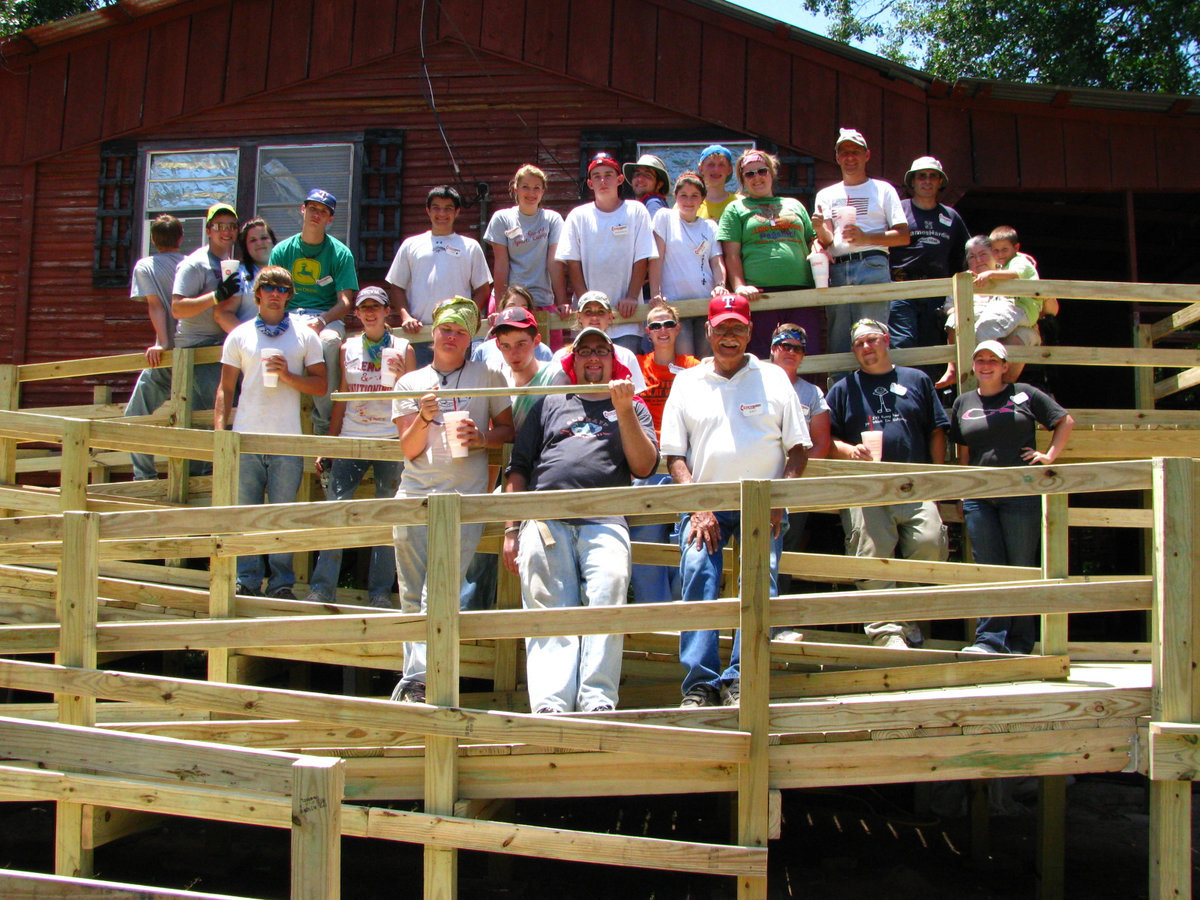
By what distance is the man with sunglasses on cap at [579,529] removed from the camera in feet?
15.0

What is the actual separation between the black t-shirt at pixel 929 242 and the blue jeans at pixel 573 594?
3.84 metres

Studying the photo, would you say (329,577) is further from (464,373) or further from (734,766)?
(734,766)

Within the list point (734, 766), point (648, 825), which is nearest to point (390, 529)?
point (734, 766)

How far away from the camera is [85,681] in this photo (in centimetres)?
440

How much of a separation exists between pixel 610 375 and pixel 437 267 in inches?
107

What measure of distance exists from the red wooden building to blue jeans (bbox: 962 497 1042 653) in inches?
184

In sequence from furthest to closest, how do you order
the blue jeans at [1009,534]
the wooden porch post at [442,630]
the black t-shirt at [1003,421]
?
the black t-shirt at [1003,421]
the blue jeans at [1009,534]
the wooden porch post at [442,630]

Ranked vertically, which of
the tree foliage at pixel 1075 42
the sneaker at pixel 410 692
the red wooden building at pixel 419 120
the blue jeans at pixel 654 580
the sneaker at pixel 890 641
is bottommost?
the sneaker at pixel 410 692

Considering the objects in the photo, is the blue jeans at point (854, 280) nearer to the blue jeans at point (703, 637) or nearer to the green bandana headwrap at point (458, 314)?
the green bandana headwrap at point (458, 314)

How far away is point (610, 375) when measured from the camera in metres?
5.20

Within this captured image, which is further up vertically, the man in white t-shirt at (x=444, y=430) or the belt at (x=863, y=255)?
the belt at (x=863, y=255)

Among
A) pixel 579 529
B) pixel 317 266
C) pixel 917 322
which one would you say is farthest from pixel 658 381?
pixel 317 266

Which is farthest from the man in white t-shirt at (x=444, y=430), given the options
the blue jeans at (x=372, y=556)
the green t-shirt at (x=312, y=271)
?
the green t-shirt at (x=312, y=271)

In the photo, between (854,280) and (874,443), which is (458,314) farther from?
(854,280)
